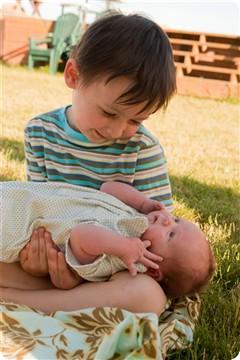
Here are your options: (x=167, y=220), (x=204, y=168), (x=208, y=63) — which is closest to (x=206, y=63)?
(x=208, y=63)

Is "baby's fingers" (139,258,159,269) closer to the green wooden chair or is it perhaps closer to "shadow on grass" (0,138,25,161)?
"shadow on grass" (0,138,25,161)

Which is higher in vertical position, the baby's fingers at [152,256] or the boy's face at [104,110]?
the boy's face at [104,110]

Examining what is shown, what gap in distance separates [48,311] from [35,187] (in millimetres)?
424

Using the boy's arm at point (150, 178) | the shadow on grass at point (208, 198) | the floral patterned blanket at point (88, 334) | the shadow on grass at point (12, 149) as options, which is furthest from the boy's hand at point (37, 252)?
the shadow on grass at point (12, 149)

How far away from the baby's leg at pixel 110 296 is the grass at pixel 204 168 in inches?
6.5

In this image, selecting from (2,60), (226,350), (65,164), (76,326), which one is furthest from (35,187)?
(2,60)

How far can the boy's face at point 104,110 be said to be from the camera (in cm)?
182

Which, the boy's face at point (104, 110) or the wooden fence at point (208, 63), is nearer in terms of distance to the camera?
the boy's face at point (104, 110)

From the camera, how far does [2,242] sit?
5.77ft

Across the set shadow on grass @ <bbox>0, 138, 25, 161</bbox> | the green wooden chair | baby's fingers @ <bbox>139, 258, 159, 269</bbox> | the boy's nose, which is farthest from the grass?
the green wooden chair

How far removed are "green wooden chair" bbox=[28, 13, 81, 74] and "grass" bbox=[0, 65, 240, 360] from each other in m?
1.47

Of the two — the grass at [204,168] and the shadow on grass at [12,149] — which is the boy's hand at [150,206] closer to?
the grass at [204,168]

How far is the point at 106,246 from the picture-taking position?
64.8 inches

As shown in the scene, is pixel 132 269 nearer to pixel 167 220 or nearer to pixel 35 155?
pixel 167 220
